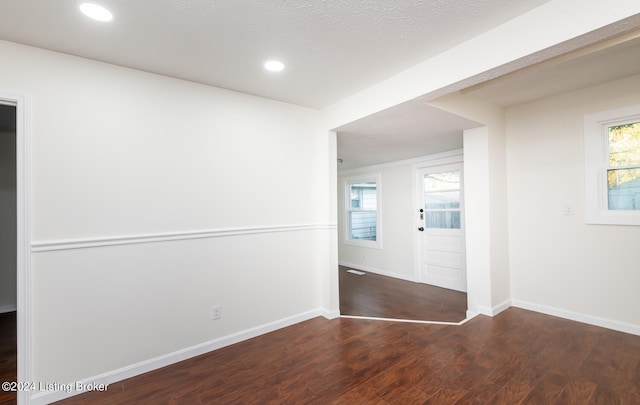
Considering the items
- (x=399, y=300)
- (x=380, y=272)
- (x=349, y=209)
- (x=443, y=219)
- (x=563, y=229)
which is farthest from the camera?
(x=349, y=209)

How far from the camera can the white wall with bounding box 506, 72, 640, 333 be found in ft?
9.04

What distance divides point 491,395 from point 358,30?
8.59 feet

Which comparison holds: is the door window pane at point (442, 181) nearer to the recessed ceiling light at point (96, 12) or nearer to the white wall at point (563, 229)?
the white wall at point (563, 229)

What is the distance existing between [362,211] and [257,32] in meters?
4.95

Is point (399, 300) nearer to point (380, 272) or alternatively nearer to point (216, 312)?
point (380, 272)

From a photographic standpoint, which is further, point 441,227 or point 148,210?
point 441,227

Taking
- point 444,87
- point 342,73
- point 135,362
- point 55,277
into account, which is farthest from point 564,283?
point 55,277

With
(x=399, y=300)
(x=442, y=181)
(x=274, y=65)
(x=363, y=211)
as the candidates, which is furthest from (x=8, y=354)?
(x=442, y=181)

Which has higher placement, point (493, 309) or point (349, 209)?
point (349, 209)

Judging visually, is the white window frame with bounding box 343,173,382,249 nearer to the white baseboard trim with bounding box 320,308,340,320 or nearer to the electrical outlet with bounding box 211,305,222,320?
the white baseboard trim with bounding box 320,308,340,320

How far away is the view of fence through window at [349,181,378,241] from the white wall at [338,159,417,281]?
251 millimetres

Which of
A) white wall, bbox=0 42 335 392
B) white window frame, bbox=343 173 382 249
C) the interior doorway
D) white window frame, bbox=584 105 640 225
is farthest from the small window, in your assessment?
the interior doorway

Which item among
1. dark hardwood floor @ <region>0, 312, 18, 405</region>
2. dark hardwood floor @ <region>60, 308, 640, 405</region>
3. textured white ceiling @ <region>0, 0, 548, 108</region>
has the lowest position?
dark hardwood floor @ <region>0, 312, 18, 405</region>

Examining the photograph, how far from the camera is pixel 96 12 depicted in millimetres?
1649
